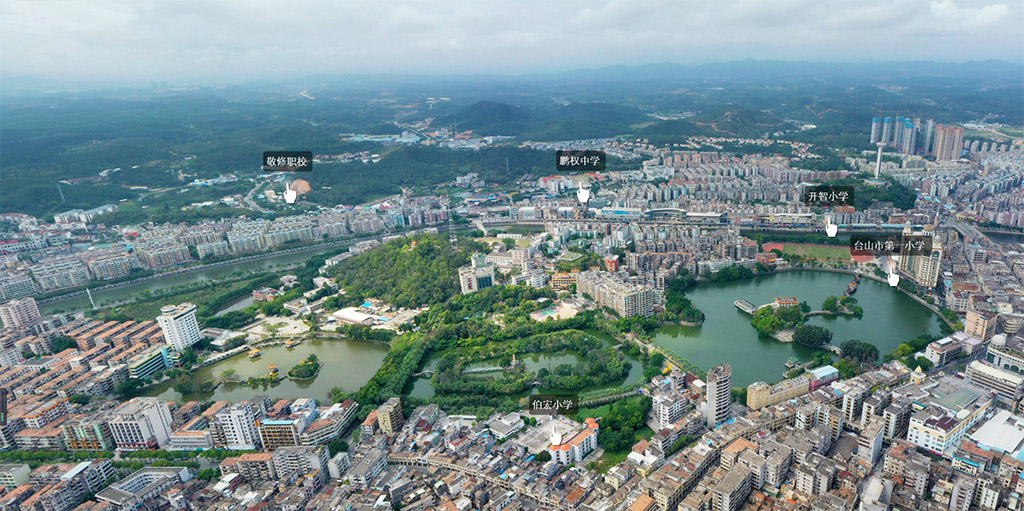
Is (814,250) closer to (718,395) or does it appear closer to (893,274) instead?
(893,274)

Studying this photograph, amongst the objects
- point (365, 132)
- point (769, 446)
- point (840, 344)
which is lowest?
point (840, 344)

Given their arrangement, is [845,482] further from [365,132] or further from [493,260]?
[365,132]

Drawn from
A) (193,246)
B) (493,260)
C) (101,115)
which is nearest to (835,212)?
(493,260)

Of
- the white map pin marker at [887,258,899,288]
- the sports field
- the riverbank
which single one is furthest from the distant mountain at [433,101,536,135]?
the riverbank

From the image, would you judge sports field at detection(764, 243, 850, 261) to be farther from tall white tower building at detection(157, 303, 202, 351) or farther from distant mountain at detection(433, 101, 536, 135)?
distant mountain at detection(433, 101, 536, 135)

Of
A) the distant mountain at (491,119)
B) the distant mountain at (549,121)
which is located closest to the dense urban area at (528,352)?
the distant mountain at (549,121)
